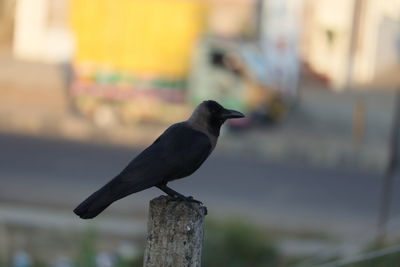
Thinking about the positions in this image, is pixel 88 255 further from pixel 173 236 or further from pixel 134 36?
pixel 134 36

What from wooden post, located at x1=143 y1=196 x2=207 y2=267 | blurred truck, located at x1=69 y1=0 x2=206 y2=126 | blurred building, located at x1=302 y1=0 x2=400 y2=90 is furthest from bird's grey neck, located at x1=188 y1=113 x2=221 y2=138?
blurred building, located at x1=302 y1=0 x2=400 y2=90

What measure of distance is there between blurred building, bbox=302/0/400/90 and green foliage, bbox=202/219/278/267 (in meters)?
16.9

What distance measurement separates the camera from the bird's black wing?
282cm

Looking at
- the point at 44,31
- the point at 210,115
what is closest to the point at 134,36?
the point at 44,31

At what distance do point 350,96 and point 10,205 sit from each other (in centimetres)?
1469

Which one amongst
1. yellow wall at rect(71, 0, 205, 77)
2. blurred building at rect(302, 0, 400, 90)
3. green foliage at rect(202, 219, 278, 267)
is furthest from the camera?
blurred building at rect(302, 0, 400, 90)

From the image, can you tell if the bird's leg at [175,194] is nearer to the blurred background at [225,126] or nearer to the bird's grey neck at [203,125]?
the bird's grey neck at [203,125]

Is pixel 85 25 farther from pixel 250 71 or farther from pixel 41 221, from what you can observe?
pixel 41 221

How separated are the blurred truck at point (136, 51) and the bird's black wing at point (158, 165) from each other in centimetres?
1531

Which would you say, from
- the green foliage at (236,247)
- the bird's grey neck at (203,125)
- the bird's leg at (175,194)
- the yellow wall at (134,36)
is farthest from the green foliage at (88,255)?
the yellow wall at (134,36)

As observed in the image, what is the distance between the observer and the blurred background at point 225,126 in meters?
8.65

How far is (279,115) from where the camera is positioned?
1891 centimetres

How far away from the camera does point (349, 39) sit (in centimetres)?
2703

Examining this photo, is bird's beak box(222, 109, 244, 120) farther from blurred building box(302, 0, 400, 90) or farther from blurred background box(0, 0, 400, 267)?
blurred building box(302, 0, 400, 90)
